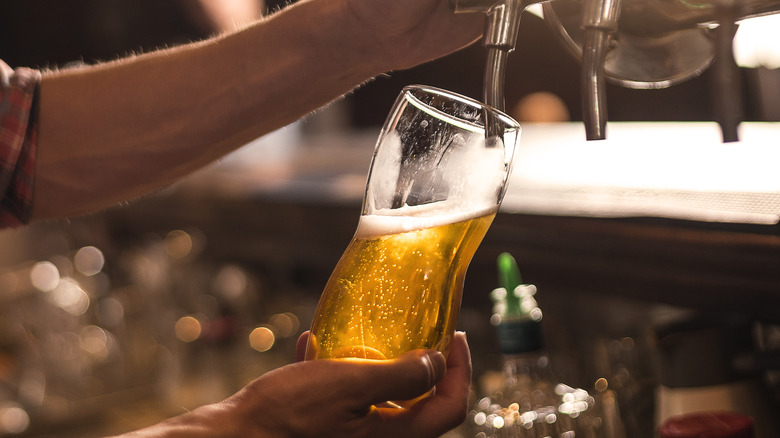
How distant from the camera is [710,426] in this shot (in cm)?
68

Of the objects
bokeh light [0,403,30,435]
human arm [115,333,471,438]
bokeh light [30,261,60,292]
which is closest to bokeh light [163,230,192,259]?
bokeh light [30,261,60,292]

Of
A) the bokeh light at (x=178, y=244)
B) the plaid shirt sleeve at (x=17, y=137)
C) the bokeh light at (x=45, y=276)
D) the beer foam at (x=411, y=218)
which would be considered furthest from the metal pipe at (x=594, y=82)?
the bokeh light at (x=45, y=276)

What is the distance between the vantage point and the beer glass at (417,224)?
0.64 metres

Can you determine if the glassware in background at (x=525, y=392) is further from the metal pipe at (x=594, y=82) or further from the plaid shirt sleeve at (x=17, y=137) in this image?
the plaid shirt sleeve at (x=17, y=137)

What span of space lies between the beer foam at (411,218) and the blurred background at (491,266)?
33 cm

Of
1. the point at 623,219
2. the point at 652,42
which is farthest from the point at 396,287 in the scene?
the point at 623,219

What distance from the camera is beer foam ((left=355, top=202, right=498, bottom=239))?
0.65 m

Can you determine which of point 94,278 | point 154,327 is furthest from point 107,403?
point 94,278

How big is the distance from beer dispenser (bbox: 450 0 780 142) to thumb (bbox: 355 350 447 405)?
21 centimetres

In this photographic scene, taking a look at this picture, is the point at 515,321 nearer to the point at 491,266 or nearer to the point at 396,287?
the point at 396,287

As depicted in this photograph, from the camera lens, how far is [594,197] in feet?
3.89

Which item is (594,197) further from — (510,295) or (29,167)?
(29,167)

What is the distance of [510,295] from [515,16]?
315 mm

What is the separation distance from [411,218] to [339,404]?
0.16 meters
